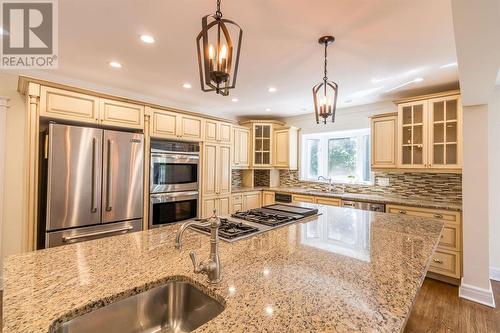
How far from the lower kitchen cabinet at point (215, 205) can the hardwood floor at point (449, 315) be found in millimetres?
2534

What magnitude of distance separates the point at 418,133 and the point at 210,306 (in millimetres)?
3553

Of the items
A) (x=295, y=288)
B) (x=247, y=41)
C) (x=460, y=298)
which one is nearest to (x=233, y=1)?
(x=247, y=41)

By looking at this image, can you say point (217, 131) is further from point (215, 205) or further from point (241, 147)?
point (215, 205)

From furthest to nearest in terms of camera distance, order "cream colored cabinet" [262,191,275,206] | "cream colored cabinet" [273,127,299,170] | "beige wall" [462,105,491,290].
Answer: "cream colored cabinet" [273,127,299,170] < "cream colored cabinet" [262,191,275,206] < "beige wall" [462,105,491,290]

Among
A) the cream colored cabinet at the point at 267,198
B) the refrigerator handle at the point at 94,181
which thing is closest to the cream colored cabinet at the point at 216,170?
the cream colored cabinet at the point at 267,198

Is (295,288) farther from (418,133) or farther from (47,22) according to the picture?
(418,133)

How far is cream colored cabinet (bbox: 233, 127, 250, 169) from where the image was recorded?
458 centimetres

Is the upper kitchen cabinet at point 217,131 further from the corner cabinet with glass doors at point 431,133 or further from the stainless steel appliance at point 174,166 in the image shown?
the corner cabinet with glass doors at point 431,133

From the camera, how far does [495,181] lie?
121 inches

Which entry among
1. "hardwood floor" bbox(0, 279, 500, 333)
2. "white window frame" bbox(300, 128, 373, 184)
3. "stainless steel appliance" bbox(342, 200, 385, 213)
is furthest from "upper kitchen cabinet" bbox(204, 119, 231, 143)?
"hardwood floor" bbox(0, 279, 500, 333)

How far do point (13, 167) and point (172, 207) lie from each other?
1.80m

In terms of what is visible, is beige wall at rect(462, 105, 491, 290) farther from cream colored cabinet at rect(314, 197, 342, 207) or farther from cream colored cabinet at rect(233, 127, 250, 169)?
cream colored cabinet at rect(233, 127, 250, 169)

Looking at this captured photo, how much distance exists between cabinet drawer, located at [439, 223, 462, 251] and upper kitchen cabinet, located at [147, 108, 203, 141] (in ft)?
11.5

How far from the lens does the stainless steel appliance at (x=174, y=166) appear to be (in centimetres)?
315
